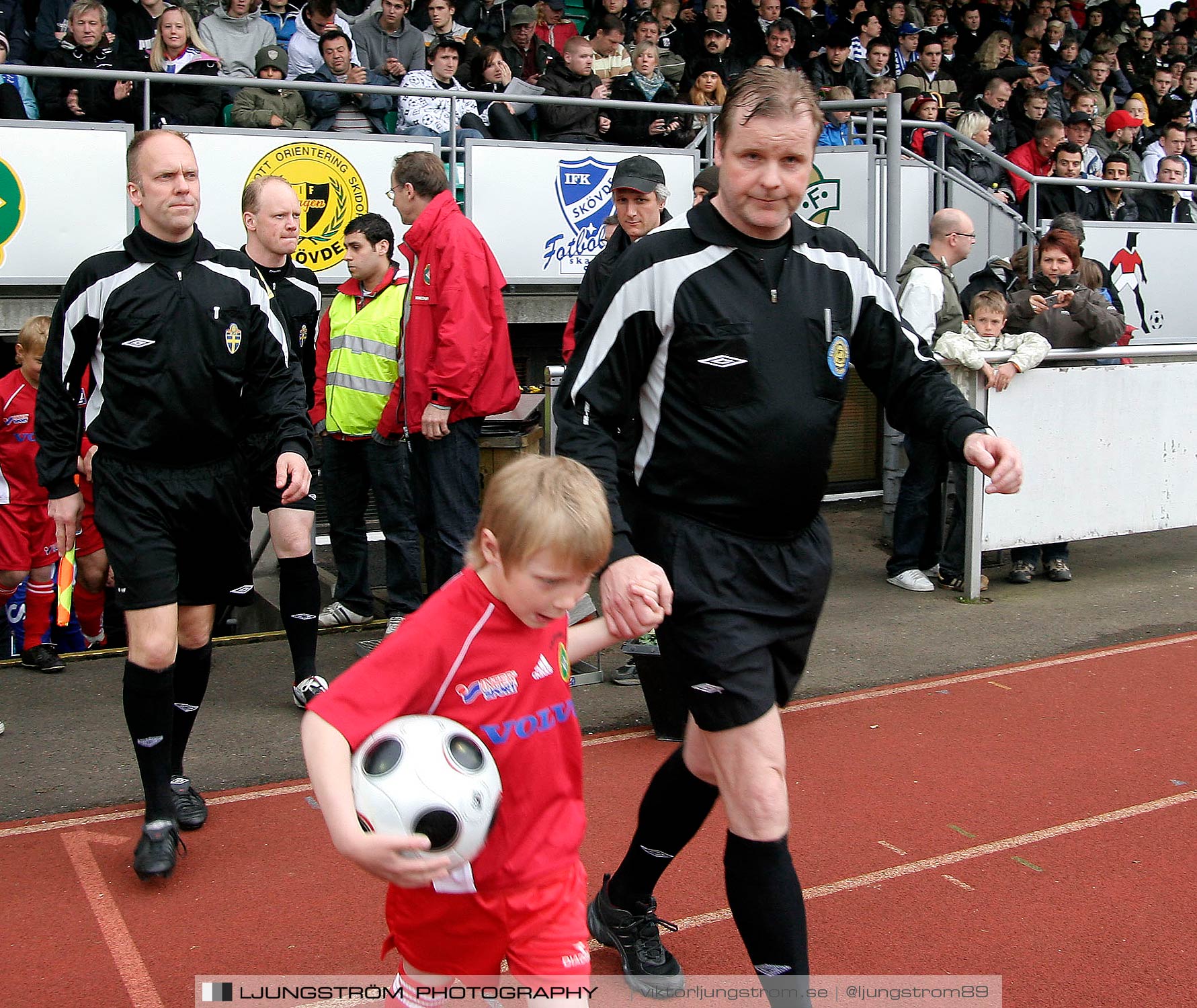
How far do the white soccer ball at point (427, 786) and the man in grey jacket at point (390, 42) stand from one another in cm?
940

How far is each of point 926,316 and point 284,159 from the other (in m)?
4.26

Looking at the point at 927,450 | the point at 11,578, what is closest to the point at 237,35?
the point at 11,578

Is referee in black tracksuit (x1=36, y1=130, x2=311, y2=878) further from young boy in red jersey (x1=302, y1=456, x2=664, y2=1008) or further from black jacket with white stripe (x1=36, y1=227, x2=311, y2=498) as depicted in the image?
young boy in red jersey (x1=302, y1=456, x2=664, y2=1008)

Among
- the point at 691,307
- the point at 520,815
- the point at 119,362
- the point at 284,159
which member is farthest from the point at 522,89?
the point at 520,815

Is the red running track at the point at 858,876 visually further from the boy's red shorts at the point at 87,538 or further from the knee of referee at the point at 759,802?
the boy's red shorts at the point at 87,538

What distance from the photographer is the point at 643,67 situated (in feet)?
38.4

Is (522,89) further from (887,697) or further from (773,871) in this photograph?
(773,871)

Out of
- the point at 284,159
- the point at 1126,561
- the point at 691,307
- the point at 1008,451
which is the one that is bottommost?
the point at 1126,561

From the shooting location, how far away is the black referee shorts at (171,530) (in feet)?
13.2

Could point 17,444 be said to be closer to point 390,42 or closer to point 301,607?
point 301,607

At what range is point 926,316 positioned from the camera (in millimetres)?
7934

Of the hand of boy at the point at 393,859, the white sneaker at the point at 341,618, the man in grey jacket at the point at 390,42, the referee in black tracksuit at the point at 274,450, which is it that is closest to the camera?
the hand of boy at the point at 393,859

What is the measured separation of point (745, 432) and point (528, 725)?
0.86 metres

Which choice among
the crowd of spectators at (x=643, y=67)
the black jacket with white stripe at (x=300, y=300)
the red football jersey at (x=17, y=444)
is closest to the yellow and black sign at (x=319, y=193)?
the crowd of spectators at (x=643, y=67)
